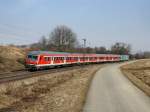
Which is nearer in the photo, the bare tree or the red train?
the red train

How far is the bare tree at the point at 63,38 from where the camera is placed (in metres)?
129

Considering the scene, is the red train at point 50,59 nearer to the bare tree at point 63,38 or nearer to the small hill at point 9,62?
the small hill at point 9,62

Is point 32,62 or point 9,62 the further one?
point 9,62

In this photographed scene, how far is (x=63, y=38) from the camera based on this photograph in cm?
13288

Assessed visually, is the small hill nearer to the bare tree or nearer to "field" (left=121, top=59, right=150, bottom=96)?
"field" (left=121, top=59, right=150, bottom=96)

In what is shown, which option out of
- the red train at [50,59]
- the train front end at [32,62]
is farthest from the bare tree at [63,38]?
the train front end at [32,62]

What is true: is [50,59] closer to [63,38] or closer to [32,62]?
[32,62]

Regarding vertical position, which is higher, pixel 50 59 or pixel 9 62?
pixel 50 59

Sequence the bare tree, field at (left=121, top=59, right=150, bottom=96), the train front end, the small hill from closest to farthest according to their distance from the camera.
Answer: field at (left=121, top=59, right=150, bottom=96) < the train front end < the small hill < the bare tree

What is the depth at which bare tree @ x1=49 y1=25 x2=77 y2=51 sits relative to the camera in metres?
129

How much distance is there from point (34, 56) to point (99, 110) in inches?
1273

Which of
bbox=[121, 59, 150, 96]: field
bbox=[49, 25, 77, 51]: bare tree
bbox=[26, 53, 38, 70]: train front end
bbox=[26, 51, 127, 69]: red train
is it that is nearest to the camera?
bbox=[121, 59, 150, 96]: field

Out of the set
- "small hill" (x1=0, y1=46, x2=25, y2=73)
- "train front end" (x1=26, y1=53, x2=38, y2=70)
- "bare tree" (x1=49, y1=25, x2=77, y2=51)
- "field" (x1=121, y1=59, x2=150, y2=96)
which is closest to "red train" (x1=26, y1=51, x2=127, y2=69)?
"train front end" (x1=26, y1=53, x2=38, y2=70)

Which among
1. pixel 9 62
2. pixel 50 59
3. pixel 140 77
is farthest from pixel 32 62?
pixel 140 77
